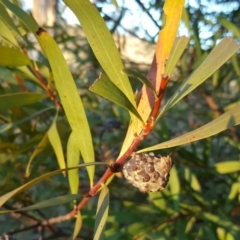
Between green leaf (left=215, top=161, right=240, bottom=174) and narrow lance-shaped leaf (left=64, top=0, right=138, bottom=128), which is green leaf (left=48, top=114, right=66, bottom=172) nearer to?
narrow lance-shaped leaf (left=64, top=0, right=138, bottom=128)

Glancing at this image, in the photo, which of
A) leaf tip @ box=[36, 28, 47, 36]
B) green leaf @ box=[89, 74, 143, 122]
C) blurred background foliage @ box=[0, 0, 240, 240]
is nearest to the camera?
green leaf @ box=[89, 74, 143, 122]

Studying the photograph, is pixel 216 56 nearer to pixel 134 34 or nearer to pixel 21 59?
pixel 21 59

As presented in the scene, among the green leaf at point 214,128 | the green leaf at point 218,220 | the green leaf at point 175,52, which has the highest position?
the green leaf at point 175,52

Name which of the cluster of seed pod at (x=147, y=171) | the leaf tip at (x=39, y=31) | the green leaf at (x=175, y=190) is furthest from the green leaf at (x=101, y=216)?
the green leaf at (x=175, y=190)

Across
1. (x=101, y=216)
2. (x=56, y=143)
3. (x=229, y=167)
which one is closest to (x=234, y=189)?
(x=229, y=167)

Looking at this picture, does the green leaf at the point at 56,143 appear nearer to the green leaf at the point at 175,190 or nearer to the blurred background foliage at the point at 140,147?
the blurred background foliage at the point at 140,147

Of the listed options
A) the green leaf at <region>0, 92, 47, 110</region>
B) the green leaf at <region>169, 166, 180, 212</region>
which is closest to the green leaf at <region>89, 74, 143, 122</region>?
the green leaf at <region>0, 92, 47, 110</region>
